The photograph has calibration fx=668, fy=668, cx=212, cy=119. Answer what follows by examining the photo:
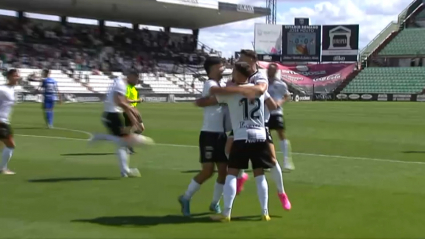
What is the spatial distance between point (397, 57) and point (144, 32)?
30.9m

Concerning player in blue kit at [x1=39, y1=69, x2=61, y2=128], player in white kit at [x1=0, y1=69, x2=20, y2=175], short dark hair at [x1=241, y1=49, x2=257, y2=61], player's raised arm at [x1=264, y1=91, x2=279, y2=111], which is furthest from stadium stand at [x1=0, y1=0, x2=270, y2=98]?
player's raised arm at [x1=264, y1=91, x2=279, y2=111]

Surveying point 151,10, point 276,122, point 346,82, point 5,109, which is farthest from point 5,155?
point 346,82

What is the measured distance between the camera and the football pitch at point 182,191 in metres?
7.69

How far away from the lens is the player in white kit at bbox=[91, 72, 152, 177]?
36.2 feet

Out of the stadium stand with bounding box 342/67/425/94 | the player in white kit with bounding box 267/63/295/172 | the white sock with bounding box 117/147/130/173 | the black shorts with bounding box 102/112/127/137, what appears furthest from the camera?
the stadium stand with bounding box 342/67/425/94

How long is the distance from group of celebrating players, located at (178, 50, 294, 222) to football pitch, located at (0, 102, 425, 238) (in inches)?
15.2

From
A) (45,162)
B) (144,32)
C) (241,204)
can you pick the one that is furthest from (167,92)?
(241,204)

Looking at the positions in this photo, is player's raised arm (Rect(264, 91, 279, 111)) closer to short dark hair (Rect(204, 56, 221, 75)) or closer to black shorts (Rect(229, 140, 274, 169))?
black shorts (Rect(229, 140, 274, 169))

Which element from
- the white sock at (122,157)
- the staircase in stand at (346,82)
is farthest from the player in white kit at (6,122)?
the staircase in stand at (346,82)

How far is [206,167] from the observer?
841 cm

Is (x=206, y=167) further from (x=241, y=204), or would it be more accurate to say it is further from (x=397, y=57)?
(x=397, y=57)

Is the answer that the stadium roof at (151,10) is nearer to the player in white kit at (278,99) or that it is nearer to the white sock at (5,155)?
the white sock at (5,155)

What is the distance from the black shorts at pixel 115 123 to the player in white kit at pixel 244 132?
387cm

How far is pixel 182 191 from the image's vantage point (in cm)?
1033
